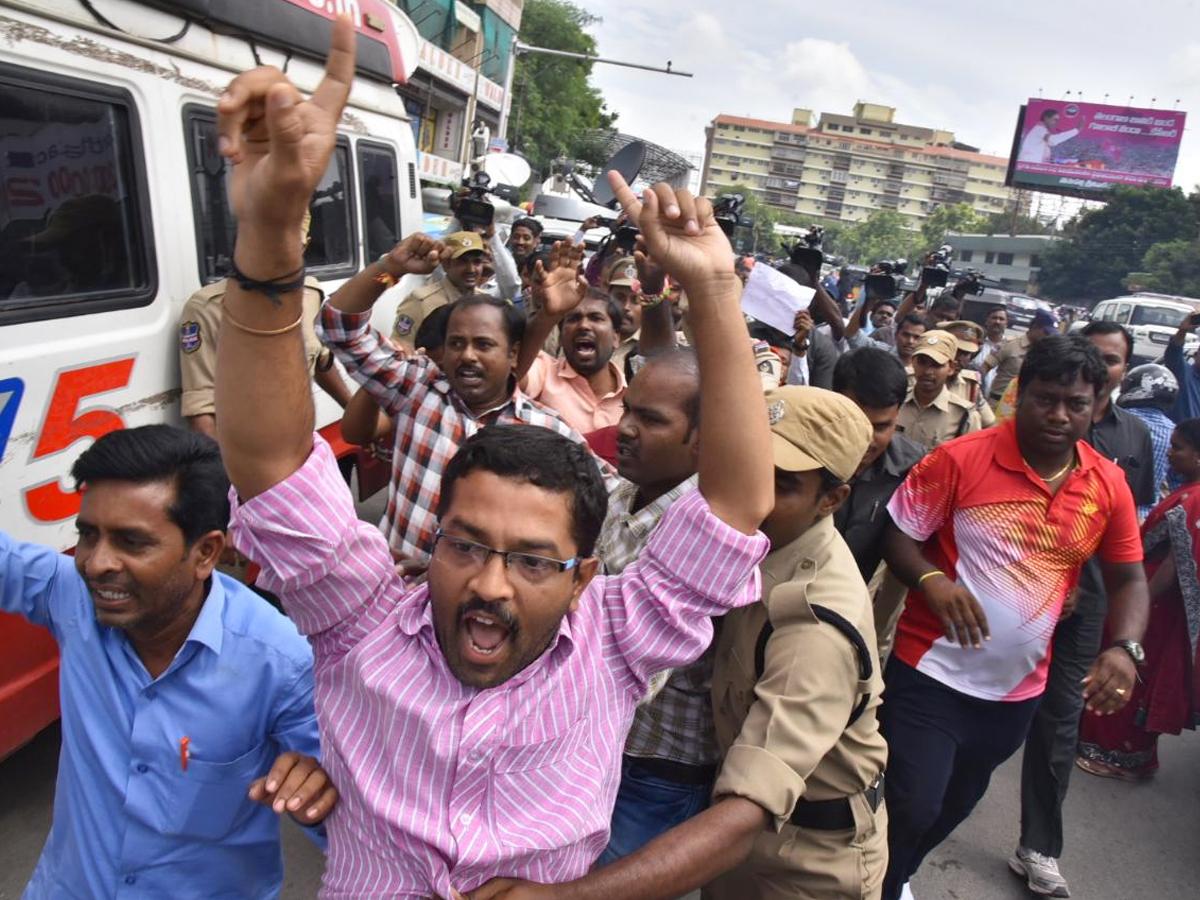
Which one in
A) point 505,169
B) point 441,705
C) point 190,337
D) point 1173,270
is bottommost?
point 441,705

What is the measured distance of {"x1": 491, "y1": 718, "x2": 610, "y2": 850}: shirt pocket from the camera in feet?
3.85

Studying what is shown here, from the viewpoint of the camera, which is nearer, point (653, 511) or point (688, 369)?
point (653, 511)

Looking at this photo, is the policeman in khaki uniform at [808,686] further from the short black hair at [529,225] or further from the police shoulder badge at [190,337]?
the short black hair at [529,225]

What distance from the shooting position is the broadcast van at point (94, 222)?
242cm

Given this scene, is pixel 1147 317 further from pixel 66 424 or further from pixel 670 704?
pixel 66 424

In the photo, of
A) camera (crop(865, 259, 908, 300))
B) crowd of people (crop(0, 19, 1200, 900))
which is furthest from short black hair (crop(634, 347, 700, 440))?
camera (crop(865, 259, 908, 300))

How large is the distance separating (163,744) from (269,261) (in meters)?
0.97

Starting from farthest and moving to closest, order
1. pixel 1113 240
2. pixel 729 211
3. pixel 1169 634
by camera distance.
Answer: pixel 1113 240 → pixel 729 211 → pixel 1169 634

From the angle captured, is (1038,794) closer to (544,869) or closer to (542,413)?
(542,413)

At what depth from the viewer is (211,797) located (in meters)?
1.54

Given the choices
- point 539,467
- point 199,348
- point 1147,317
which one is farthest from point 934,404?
point 1147,317

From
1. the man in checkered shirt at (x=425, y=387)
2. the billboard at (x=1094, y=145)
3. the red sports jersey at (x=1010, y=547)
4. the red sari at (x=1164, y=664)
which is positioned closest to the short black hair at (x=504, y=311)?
the man in checkered shirt at (x=425, y=387)

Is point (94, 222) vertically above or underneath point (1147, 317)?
above

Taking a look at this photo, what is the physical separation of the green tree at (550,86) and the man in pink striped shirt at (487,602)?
30.1 metres
